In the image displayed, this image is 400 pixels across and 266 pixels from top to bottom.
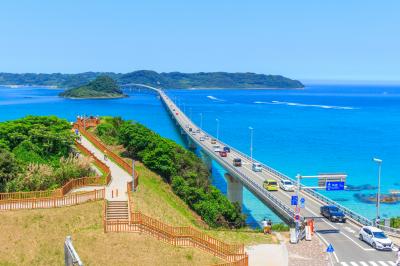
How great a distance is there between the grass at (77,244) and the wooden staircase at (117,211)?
83 centimetres

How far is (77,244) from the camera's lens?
80.5ft

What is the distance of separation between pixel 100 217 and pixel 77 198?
245cm

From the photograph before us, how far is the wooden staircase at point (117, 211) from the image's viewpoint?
28031mm

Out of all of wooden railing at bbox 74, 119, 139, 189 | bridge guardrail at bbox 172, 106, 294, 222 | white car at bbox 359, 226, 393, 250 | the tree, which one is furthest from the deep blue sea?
the tree

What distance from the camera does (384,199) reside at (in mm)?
58562

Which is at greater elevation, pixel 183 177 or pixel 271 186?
pixel 183 177

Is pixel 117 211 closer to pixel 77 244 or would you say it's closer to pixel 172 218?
pixel 172 218

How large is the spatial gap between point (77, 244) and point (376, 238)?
732 inches

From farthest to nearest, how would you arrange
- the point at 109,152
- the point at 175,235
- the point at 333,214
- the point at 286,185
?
the point at 286,185 < the point at 109,152 < the point at 333,214 < the point at 175,235

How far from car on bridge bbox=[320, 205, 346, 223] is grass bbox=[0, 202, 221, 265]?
15.0 meters

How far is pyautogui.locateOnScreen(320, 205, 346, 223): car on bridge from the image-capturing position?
36500 millimetres

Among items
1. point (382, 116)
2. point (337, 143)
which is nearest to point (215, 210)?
point (337, 143)

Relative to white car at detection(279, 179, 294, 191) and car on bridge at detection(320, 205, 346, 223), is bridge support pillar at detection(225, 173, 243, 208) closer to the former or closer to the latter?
white car at detection(279, 179, 294, 191)

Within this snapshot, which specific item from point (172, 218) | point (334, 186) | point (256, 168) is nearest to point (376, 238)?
point (334, 186)
